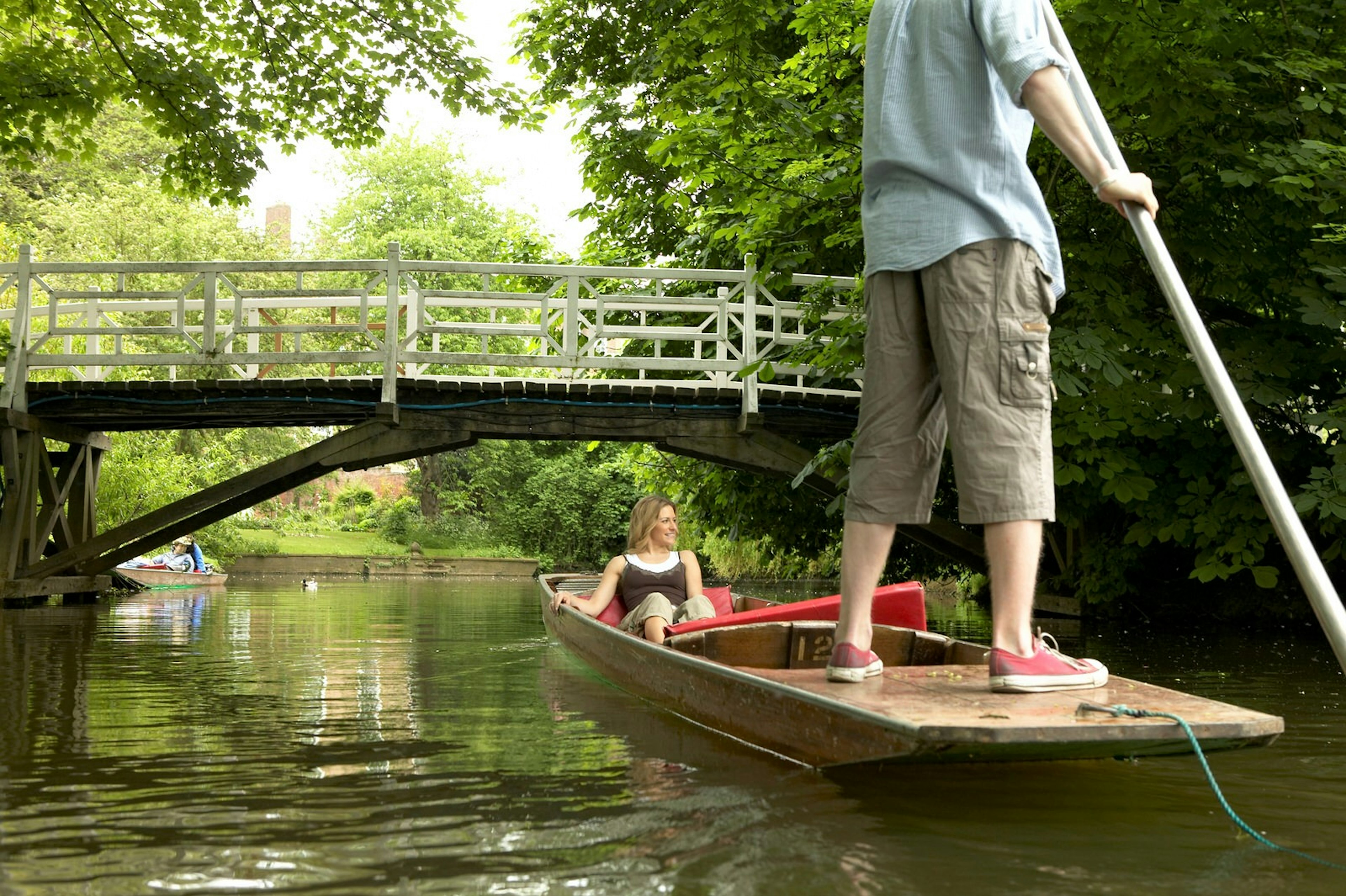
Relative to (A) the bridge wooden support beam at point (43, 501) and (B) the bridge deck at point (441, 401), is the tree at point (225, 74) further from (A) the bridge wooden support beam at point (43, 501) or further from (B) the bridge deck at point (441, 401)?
(A) the bridge wooden support beam at point (43, 501)

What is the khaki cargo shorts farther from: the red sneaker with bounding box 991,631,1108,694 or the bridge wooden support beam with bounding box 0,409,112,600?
the bridge wooden support beam with bounding box 0,409,112,600

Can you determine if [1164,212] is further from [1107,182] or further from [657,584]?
[1107,182]

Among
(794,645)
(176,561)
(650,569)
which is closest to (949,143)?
(794,645)

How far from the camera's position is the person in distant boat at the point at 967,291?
112 inches

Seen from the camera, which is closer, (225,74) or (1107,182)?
(1107,182)

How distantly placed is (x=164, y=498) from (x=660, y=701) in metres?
14.7

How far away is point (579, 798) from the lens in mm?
3088

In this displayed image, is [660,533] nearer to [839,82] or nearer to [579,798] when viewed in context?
[579,798]

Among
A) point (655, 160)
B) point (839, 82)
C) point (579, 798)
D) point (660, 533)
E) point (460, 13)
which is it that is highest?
point (460, 13)

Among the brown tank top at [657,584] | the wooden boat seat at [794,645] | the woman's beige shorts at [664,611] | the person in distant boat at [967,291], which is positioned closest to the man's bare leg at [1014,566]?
the person in distant boat at [967,291]

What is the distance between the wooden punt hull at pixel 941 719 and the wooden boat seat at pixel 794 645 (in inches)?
9.7

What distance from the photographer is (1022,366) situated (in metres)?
2.90

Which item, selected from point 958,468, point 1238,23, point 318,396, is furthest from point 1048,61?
point 318,396

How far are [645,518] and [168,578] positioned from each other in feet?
41.8
